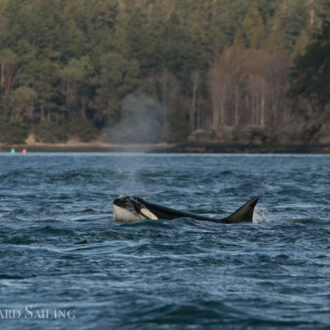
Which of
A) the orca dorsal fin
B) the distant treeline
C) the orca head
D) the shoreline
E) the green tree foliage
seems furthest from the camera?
the distant treeline

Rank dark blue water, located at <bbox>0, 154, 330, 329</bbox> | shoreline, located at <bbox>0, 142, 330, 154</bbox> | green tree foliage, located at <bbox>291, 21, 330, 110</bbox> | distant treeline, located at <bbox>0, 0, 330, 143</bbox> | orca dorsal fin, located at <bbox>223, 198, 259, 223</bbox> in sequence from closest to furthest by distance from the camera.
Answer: dark blue water, located at <bbox>0, 154, 330, 329</bbox>
orca dorsal fin, located at <bbox>223, 198, 259, 223</bbox>
shoreline, located at <bbox>0, 142, 330, 154</bbox>
green tree foliage, located at <bbox>291, 21, 330, 110</bbox>
distant treeline, located at <bbox>0, 0, 330, 143</bbox>

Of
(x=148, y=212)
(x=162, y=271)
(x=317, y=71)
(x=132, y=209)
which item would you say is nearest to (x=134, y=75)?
(x=317, y=71)

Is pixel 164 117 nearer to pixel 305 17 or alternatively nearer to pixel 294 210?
pixel 305 17

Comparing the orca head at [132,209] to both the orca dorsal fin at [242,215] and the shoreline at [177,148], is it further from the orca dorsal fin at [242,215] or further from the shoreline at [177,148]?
the shoreline at [177,148]

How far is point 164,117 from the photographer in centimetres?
14975

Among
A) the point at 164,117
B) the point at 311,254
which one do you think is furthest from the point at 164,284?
the point at 164,117

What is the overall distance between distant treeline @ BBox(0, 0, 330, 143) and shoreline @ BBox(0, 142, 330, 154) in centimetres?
159

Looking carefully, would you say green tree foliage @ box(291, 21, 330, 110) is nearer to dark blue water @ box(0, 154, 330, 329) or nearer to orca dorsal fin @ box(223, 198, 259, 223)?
dark blue water @ box(0, 154, 330, 329)

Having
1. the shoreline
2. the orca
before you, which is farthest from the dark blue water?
the shoreline

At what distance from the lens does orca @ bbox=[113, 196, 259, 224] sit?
20.5 m

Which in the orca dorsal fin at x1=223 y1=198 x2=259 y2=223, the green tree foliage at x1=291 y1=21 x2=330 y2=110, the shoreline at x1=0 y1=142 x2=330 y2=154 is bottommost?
the shoreline at x1=0 y1=142 x2=330 y2=154

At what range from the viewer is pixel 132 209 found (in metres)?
20.6

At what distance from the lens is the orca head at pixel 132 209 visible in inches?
803

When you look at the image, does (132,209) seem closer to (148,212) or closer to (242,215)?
(148,212)
